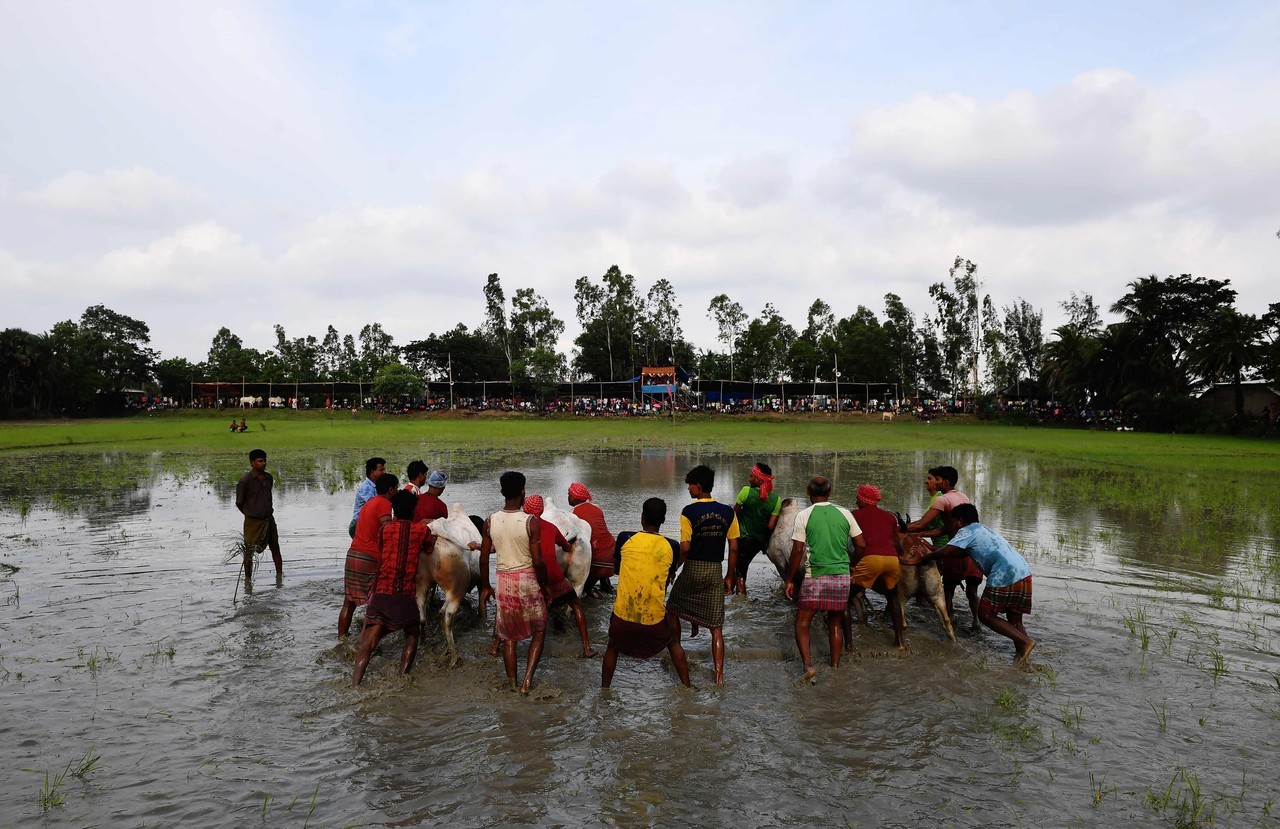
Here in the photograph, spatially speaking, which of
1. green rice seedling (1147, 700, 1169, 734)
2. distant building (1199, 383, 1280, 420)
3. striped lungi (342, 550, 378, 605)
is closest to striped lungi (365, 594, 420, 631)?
striped lungi (342, 550, 378, 605)

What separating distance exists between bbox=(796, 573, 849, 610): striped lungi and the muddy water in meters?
0.62

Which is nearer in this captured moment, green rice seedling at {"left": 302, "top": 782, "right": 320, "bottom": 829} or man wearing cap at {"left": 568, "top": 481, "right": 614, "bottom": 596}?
green rice seedling at {"left": 302, "top": 782, "right": 320, "bottom": 829}

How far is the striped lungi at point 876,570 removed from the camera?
7352mm

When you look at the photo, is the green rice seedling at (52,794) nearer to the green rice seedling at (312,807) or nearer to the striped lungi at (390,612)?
the green rice seedling at (312,807)

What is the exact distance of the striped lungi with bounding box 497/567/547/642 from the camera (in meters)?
6.45

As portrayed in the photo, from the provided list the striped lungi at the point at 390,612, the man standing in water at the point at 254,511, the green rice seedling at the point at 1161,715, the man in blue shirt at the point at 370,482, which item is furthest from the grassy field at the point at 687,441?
the striped lungi at the point at 390,612

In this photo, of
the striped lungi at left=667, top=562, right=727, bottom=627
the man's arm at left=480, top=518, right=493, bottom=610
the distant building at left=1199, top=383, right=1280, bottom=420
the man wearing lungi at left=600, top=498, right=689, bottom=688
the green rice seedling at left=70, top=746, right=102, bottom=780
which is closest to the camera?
the green rice seedling at left=70, top=746, right=102, bottom=780

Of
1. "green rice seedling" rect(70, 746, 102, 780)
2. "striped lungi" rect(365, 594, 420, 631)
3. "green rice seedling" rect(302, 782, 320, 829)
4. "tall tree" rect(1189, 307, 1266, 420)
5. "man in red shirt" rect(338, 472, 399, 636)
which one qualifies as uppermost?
"tall tree" rect(1189, 307, 1266, 420)

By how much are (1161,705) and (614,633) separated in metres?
4.44

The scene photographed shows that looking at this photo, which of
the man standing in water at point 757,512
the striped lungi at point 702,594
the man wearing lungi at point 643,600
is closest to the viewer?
the man wearing lungi at point 643,600

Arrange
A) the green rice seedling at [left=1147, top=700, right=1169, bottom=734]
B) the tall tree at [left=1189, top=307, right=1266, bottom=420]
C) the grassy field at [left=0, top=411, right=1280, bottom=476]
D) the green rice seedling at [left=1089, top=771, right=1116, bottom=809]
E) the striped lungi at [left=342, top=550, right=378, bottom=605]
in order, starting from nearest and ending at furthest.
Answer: the green rice seedling at [left=1089, top=771, right=1116, bottom=809], the green rice seedling at [left=1147, top=700, right=1169, bottom=734], the striped lungi at [left=342, top=550, right=378, bottom=605], the grassy field at [left=0, top=411, right=1280, bottom=476], the tall tree at [left=1189, top=307, right=1266, bottom=420]

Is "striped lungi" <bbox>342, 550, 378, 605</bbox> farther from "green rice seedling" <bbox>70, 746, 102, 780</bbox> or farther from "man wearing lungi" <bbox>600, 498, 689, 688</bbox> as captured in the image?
"man wearing lungi" <bbox>600, 498, 689, 688</bbox>

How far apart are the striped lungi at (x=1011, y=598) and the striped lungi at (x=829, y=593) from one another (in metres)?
1.35

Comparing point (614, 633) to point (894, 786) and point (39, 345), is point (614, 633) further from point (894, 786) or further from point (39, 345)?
point (39, 345)
